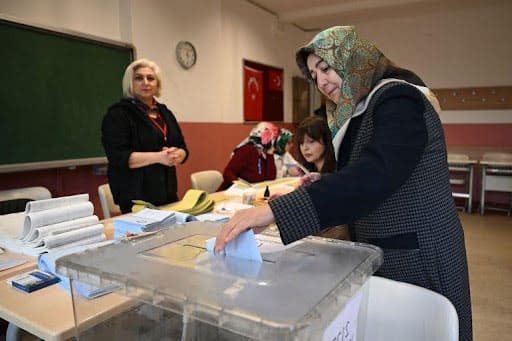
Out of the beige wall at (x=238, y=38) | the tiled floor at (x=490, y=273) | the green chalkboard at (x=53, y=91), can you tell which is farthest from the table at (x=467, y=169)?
the green chalkboard at (x=53, y=91)

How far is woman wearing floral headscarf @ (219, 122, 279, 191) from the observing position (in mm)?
3453

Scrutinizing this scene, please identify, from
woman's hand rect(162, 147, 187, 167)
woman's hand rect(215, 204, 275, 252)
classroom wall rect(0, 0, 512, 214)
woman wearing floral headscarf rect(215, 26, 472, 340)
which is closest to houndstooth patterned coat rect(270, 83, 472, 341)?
woman wearing floral headscarf rect(215, 26, 472, 340)

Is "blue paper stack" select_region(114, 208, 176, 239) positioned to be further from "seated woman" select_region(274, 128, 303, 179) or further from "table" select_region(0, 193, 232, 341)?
"seated woman" select_region(274, 128, 303, 179)

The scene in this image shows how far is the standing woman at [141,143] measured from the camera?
207cm

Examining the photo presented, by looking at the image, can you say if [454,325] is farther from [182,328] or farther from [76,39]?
[76,39]

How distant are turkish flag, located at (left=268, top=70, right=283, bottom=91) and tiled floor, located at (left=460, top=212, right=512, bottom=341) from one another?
3.11 m

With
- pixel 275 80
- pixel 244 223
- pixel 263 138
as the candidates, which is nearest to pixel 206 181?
pixel 263 138

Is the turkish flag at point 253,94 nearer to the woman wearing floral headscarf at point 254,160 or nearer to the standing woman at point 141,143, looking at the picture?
the woman wearing floral headscarf at point 254,160

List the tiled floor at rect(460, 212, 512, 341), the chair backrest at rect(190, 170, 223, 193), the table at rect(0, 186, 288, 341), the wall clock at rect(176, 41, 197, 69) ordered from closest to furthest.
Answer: the table at rect(0, 186, 288, 341) < the tiled floor at rect(460, 212, 512, 341) < the chair backrest at rect(190, 170, 223, 193) < the wall clock at rect(176, 41, 197, 69)

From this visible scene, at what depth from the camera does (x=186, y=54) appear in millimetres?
4020

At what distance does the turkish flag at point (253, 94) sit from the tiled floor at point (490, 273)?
2.95 m

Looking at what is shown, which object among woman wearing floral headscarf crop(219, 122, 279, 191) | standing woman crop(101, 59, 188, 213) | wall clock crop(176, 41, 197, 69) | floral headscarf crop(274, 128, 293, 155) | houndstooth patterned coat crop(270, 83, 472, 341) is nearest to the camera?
houndstooth patterned coat crop(270, 83, 472, 341)

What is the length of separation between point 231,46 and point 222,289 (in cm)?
449

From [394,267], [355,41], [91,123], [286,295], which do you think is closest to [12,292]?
Result: [286,295]
